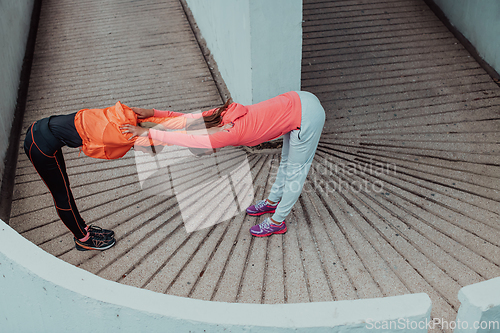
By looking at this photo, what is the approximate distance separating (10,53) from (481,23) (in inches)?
219

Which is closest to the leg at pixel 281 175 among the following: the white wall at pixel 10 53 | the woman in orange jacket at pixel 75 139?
the woman in orange jacket at pixel 75 139

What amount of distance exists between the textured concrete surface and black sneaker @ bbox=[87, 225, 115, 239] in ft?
0.27

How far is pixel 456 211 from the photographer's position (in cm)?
A: 288

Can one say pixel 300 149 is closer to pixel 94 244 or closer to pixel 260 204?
pixel 260 204

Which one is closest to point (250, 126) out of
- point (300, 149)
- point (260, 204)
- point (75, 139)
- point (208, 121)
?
point (208, 121)

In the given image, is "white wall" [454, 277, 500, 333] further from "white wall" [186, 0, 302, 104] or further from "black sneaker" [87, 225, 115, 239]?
"white wall" [186, 0, 302, 104]

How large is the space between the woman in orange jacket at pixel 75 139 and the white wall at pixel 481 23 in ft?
13.3

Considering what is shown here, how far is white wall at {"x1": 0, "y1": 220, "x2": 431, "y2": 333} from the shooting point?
5.05ft

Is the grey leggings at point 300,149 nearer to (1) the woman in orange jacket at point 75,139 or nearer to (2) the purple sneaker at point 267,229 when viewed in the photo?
(2) the purple sneaker at point 267,229

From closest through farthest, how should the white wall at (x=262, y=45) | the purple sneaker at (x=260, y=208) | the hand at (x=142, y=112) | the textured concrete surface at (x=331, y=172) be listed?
the hand at (x=142, y=112) < the textured concrete surface at (x=331, y=172) < the purple sneaker at (x=260, y=208) < the white wall at (x=262, y=45)

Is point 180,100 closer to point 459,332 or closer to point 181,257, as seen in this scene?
point 181,257

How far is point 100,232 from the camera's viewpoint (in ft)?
8.87

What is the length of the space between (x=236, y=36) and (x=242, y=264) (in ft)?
6.94

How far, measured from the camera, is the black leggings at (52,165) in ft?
7.46
